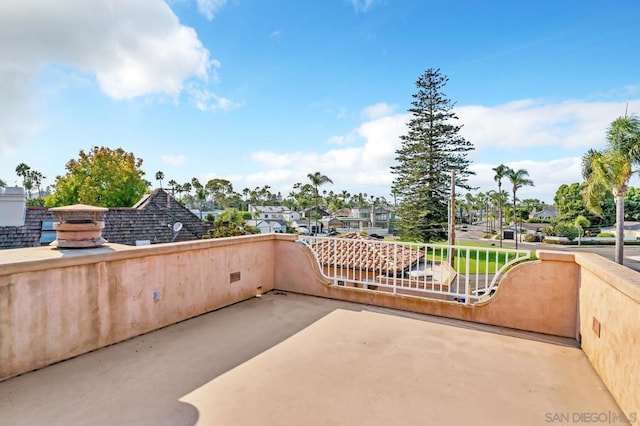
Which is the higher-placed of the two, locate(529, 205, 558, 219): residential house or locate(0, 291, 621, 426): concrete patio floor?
locate(529, 205, 558, 219): residential house

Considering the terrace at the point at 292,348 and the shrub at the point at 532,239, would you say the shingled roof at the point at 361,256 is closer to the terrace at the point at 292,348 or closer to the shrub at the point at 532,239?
the terrace at the point at 292,348

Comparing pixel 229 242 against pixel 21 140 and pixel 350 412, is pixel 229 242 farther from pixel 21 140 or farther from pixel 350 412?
pixel 21 140

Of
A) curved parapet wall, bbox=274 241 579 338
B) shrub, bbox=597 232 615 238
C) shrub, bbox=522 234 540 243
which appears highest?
curved parapet wall, bbox=274 241 579 338

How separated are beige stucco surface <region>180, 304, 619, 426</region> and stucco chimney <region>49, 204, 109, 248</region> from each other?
7.04ft

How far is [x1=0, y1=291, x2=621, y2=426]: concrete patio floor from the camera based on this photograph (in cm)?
203

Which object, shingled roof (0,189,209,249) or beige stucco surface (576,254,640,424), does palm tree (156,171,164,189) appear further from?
beige stucco surface (576,254,640,424)

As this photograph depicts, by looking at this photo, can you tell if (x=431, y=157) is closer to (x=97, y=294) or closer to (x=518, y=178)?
(x=518, y=178)

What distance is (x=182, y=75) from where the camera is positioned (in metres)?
9.33

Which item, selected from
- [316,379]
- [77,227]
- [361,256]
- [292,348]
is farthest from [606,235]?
[77,227]

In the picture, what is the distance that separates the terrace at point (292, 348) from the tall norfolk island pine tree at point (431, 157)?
66.8 ft

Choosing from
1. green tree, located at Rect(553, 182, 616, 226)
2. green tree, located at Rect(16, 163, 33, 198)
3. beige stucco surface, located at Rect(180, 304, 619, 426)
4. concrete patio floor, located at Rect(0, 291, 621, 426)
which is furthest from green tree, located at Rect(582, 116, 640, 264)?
green tree, located at Rect(16, 163, 33, 198)

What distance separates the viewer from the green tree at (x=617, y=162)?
1363cm

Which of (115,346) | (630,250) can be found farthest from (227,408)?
(630,250)

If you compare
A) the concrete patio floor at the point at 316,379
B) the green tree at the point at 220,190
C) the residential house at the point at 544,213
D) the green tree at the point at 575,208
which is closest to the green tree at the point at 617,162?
the concrete patio floor at the point at 316,379
